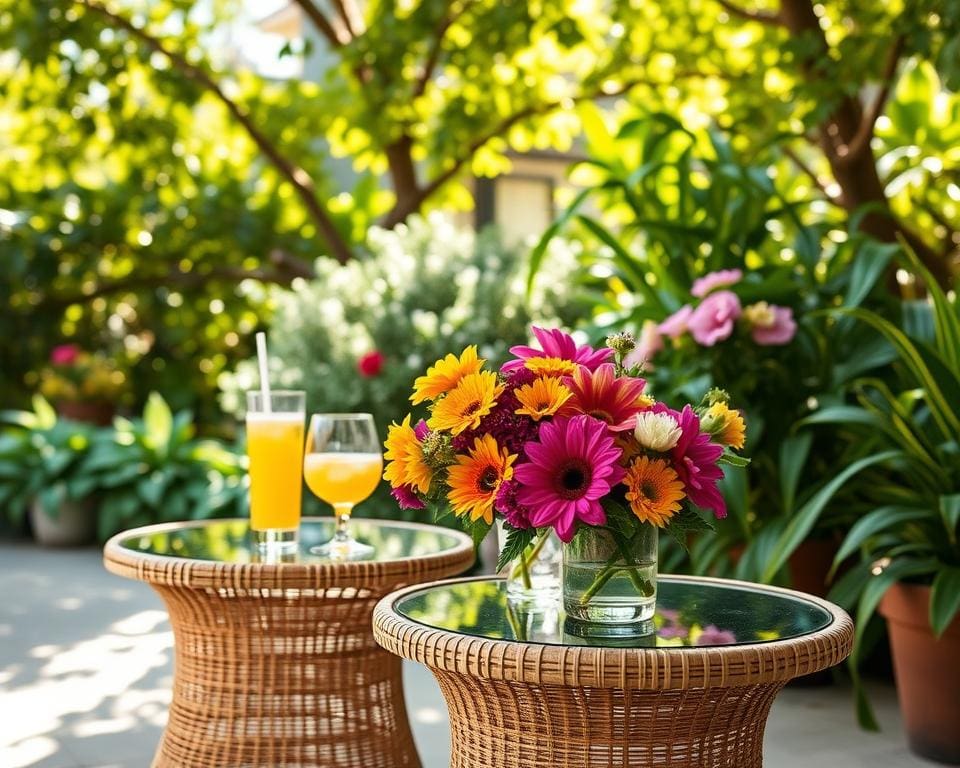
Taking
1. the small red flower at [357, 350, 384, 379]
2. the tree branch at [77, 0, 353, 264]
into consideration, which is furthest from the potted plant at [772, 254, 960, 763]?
the tree branch at [77, 0, 353, 264]

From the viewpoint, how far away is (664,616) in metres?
1.75

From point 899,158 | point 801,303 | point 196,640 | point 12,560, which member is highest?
point 899,158

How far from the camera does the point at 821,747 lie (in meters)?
3.08

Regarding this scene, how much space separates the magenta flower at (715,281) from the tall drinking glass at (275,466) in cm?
157

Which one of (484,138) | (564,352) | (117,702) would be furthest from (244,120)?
(564,352)

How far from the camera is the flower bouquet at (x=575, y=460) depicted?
1.50 meters

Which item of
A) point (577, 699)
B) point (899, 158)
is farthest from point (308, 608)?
point (899, 158)

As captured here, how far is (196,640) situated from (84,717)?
1.18 metres

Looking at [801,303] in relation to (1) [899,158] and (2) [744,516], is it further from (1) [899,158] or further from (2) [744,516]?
(1) [899,158]

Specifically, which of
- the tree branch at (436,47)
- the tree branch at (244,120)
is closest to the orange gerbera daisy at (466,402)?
the tree branch at (436,47)

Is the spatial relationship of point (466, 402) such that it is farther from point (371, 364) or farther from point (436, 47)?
point (436, 47)

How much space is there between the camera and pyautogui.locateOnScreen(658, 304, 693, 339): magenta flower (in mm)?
3504

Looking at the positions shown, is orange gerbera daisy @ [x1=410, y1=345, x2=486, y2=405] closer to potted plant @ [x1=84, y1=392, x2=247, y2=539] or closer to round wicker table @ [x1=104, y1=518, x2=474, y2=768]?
round wicker table @ [x1=104, y1=518, x2=474, y2=768]

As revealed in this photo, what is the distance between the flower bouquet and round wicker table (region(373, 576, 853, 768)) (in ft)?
0.34
